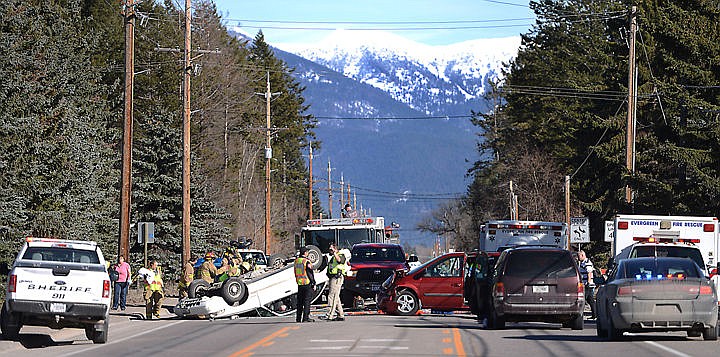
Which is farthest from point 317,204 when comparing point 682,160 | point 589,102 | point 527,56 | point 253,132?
point 682,160

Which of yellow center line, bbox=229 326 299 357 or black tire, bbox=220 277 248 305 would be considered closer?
yellow center line, bbox=229 326 299 357

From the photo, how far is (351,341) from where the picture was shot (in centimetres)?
2233

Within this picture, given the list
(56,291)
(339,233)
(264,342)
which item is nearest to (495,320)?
(264,342)

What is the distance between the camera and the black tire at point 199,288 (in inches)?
1281

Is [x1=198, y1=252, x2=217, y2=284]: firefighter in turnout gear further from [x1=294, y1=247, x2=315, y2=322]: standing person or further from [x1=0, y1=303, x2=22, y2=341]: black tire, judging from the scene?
[x1=0, y1=303, x2=22, y2=341]: black tire

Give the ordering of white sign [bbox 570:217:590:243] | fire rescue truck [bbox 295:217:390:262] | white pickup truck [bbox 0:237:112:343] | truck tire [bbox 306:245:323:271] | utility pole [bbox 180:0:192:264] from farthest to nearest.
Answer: white sign [bbox 570:217:590:243], fire rescue truck [bbox 295:217:390:262], utility pole [bbox 180:0:192:264], truck tire [bbox 306:245:323:271], white pickup truck [bbox 0:237:112:343]

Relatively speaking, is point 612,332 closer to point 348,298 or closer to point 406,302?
point 406,302

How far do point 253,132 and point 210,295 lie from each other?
62.8 metres

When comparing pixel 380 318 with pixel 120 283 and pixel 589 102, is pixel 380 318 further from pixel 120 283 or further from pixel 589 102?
pixel 589 102

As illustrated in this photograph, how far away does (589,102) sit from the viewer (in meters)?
67.5

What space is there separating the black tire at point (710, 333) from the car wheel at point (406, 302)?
36.3ft

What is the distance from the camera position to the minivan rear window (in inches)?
1015

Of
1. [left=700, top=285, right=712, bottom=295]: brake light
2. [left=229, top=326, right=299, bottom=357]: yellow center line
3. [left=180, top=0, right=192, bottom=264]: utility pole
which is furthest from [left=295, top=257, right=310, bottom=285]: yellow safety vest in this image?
[left=180, top=0, right=192, bottom=264]: utility pole

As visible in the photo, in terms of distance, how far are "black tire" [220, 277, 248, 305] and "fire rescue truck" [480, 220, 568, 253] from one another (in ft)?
34.2
